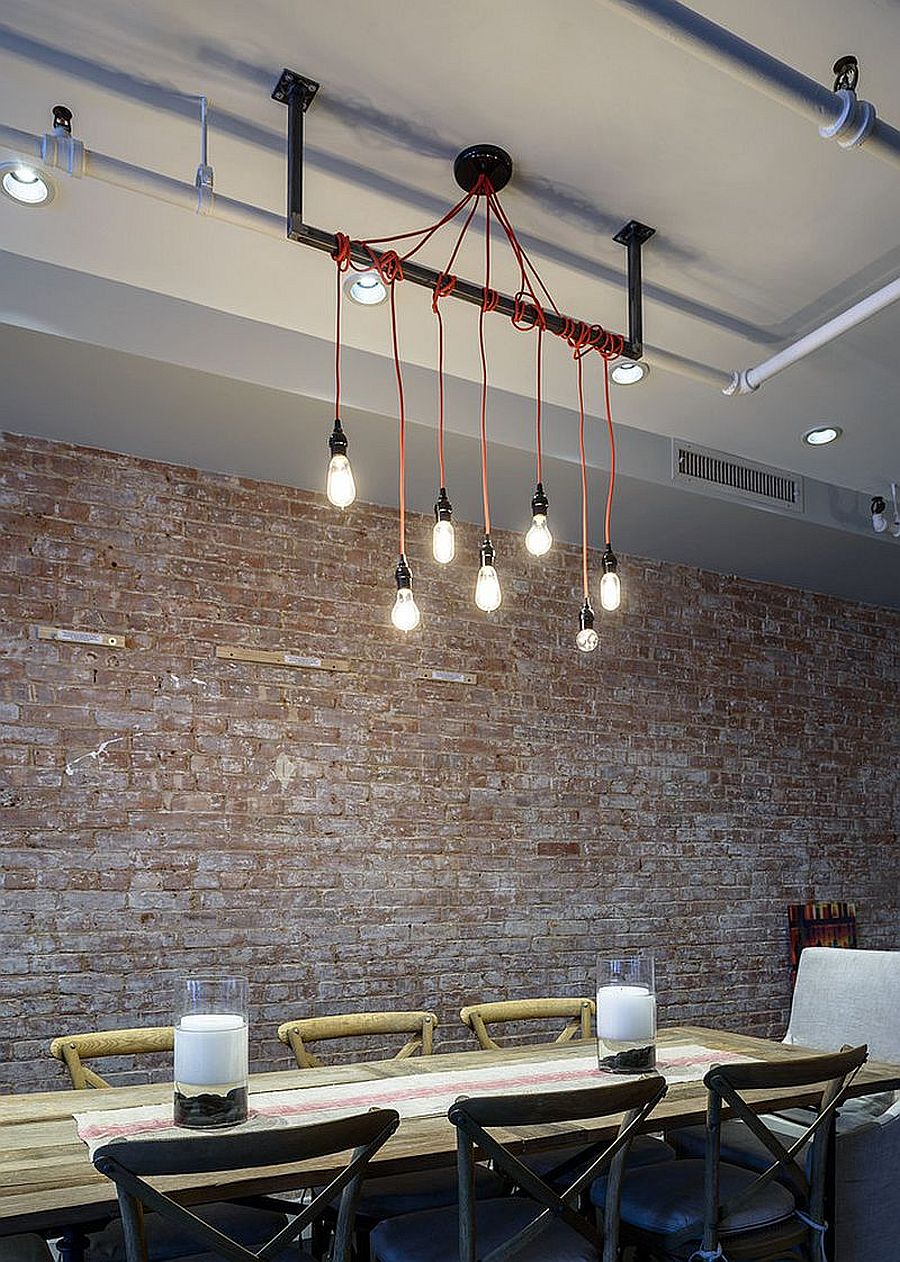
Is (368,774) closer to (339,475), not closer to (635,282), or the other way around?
(339,475)

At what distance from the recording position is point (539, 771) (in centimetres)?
486

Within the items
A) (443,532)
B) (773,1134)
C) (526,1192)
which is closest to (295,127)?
(443,532)

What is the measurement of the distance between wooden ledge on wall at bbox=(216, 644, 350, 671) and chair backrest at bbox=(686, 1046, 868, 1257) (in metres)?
2.38

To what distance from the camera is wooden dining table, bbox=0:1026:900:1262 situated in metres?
1.76

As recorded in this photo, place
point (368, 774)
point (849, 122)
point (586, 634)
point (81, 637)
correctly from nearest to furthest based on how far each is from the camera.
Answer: point (849, 122), point (586, 634), point (81, 637), point (368, 774)

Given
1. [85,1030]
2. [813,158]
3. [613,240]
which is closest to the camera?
[813,158]

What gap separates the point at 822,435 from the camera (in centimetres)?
432

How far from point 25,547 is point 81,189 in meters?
1.45

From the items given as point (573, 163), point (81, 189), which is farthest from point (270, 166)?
point (573, 163)

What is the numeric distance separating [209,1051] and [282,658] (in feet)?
7.33

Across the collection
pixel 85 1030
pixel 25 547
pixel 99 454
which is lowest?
pixel 85 1030

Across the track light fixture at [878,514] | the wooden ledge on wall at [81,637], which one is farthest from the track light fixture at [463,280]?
the track light fixture at [878,514]

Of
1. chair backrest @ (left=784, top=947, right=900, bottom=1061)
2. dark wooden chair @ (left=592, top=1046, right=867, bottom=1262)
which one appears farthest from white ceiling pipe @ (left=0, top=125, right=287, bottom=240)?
chair backrest @ (left=784, top=947, right=900, bottom=1061)

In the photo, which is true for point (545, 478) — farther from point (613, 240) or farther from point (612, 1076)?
point (612, 1076)
